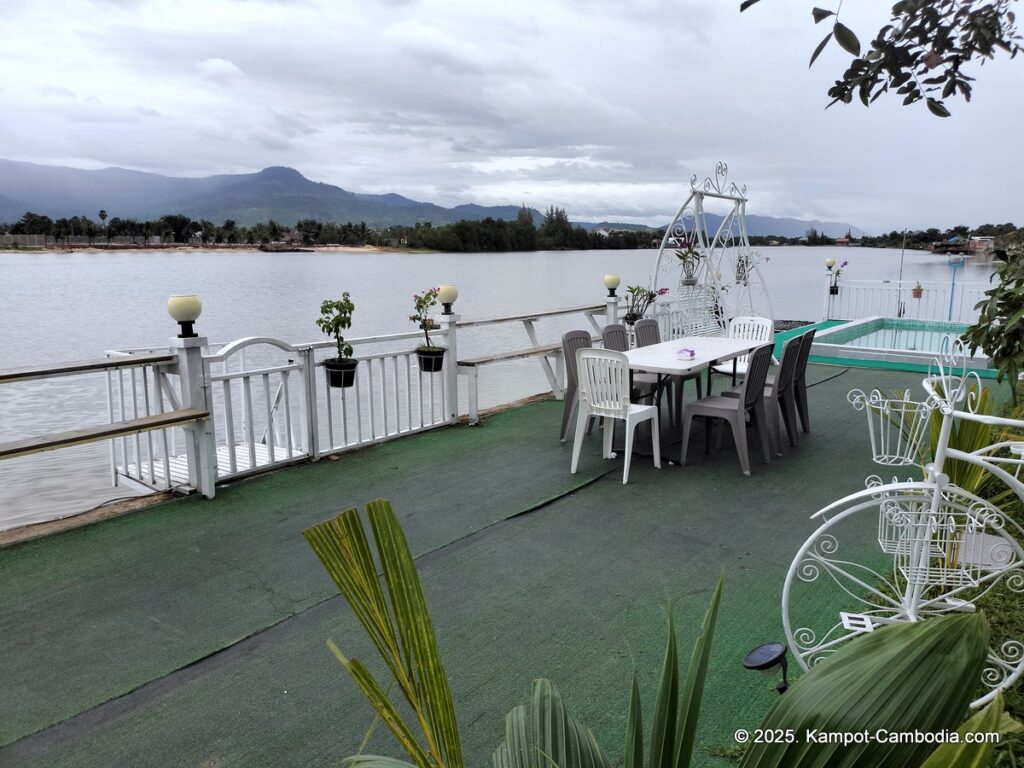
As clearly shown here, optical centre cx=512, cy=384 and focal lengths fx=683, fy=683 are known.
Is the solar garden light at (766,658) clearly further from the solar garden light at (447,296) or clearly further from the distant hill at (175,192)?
the distant hill at (175,192)

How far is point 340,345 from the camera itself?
16.6ft

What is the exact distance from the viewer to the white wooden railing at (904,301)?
1182cm

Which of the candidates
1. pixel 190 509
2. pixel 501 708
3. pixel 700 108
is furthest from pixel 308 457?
pixel 700 108

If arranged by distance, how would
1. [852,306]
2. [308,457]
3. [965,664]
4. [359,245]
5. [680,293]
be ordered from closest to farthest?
1. [965,664]
2. [308,457]
3. [680,293]
4. [852,306]
5. [359,245]

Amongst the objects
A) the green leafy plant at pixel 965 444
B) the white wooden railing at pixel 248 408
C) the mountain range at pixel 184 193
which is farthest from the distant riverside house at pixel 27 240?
the mountain range at pixel 184 193

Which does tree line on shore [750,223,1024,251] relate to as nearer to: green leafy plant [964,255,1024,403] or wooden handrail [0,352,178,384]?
green leafy plant [964,255,1024,403]

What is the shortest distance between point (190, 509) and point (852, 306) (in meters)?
12.9

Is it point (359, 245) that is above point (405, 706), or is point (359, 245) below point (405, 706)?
above

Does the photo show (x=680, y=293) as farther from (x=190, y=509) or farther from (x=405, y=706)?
(x=405, y=706)

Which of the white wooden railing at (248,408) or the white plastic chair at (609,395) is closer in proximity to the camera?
the white wooden railing at (248,408)

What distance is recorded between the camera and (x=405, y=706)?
2236 mm

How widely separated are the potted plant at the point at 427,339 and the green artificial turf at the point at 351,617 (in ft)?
3.89

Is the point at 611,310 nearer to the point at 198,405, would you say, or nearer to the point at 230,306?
the point at 198,405

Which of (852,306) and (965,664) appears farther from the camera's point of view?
(852,306)
